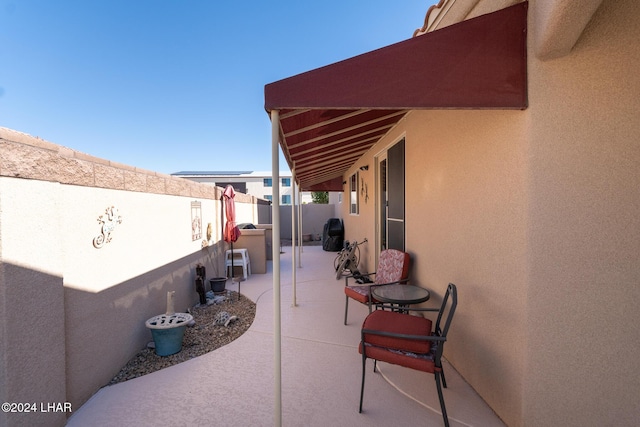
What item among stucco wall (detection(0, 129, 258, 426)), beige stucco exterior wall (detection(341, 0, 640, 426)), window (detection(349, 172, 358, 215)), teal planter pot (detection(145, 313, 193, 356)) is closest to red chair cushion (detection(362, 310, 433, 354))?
beige stucco exterior wall (detection(341, 0, 640, 426))

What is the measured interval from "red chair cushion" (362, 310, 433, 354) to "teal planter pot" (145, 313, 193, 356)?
2.07 meters

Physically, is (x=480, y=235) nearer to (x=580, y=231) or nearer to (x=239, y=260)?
(x=580, y=231)

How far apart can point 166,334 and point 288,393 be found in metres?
1.56

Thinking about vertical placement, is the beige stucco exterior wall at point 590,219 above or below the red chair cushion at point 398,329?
above

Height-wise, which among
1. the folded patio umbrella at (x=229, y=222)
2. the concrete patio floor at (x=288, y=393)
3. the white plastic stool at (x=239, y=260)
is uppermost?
the folded patio umbrella at (x=229, y=222)

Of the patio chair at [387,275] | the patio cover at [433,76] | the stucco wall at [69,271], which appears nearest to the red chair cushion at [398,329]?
the patio chair at [387,275]

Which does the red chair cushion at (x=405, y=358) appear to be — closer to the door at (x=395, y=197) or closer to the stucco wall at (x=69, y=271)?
the stucco wall at (x=69, y=271)

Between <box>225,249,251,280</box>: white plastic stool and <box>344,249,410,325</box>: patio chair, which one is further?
<box>225,249,251,280</box>: white plastic stool

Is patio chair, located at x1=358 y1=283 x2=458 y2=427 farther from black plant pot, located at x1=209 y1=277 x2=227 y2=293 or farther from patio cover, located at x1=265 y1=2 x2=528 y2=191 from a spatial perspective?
black plant pot, located at x1=209 y1=277 x2=227 y2=293

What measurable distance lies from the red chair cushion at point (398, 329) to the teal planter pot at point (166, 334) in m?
2.07

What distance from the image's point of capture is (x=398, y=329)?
7.59 feet

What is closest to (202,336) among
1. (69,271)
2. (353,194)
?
(69,271)

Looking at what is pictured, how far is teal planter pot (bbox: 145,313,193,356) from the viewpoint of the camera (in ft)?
9.87

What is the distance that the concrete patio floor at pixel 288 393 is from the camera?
2049 mm
